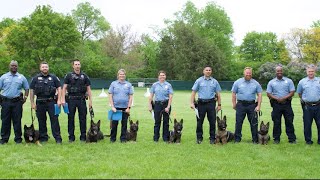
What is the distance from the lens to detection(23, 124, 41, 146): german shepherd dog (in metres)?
9.87

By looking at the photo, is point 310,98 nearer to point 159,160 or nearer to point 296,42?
point 159,160

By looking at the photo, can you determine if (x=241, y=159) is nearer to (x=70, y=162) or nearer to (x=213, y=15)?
(x=70, y=162)

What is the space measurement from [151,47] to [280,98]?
61773mm

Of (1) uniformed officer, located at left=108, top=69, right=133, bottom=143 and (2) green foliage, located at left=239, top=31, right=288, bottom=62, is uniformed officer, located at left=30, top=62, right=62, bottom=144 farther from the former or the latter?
(2) green foliage, located at left=239, top=31, right=288, bottom=62

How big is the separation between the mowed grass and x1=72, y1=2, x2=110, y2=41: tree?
62.1 meters

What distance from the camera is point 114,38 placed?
203 ft

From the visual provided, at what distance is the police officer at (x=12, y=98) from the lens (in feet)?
32.6

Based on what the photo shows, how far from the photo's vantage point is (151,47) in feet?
234

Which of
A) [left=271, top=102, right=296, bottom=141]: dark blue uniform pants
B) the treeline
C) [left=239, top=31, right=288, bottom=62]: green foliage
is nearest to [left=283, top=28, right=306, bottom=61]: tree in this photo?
the treeline

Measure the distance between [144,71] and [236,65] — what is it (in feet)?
50.0

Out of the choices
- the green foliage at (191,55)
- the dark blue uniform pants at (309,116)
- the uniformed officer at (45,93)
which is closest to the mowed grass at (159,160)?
the dark blue uniform pants at (309,116)

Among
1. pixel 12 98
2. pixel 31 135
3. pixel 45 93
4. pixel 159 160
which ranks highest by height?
pixel 45 93

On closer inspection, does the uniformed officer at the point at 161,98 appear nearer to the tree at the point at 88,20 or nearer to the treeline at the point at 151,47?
the treeline at the point at 151,47

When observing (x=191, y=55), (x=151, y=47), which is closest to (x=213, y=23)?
(x=151, y=47)
